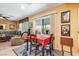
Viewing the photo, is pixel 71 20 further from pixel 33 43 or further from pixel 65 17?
pixel 33 43

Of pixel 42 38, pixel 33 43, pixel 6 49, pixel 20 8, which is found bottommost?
pixel 6 49

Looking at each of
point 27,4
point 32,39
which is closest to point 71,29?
point 32,39

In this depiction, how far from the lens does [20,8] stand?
2.48 meters

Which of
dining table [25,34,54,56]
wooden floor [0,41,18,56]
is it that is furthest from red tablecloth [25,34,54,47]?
wooden floor [0,41,18,56]

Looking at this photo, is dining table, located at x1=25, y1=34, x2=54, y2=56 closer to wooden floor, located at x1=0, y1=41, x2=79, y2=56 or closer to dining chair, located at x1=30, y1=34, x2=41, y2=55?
dining chair, located at x1=30, y1=34, x2=41, y2=55

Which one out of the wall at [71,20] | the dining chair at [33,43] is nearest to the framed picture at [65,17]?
the wall at [71,20]

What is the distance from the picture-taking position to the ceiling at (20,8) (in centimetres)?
245

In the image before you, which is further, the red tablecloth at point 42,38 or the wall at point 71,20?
the red tablecloth at point 42,38

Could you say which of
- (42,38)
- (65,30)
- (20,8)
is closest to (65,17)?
(65,30)

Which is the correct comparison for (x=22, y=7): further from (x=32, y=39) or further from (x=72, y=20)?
(x=72, y=20)

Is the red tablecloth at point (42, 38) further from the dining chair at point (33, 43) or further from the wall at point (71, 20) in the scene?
the wall at point (71, 20)

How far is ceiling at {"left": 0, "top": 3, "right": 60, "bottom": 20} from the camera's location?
2451 mm

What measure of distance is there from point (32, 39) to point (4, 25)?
655mm

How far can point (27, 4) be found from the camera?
2473mm
